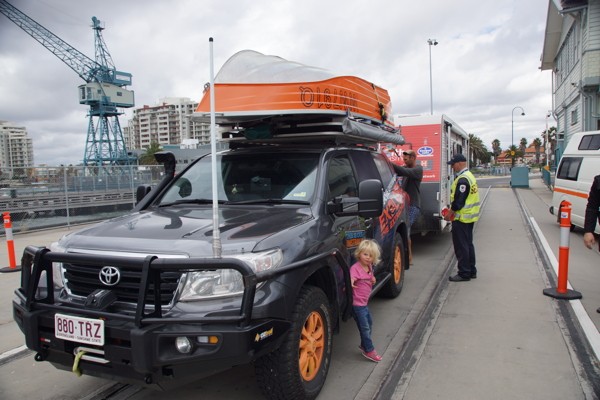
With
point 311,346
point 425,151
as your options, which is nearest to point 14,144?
point 425,151

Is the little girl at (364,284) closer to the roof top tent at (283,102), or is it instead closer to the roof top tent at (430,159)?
the roof top tent at (283,102)

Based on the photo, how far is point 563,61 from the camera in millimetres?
25422

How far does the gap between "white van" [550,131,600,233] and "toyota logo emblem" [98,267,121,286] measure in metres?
9.60

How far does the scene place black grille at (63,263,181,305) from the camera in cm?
268

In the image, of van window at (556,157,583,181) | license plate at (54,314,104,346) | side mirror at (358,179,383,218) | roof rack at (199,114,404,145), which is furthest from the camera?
van window at (556,157,583,181)

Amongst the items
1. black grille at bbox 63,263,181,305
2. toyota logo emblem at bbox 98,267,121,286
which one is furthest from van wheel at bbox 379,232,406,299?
toyota logo emblem at bbox 98,267,121,286

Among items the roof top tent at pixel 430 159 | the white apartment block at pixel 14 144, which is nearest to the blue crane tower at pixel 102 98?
the white apartment block at pixel 14 144

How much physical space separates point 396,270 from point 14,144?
106ft

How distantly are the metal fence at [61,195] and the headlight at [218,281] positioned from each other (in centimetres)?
1135

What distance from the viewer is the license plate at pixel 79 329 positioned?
102 inches

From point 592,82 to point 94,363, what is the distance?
67.6ft

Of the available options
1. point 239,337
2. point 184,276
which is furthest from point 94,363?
point 239,337

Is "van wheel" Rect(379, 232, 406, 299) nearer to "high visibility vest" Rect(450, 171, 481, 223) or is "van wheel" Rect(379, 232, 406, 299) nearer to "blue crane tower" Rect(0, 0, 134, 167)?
"high visibility vest" Rect(450, 171, 481, 223)

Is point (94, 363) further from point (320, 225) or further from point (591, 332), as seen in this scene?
point (591, 332)
